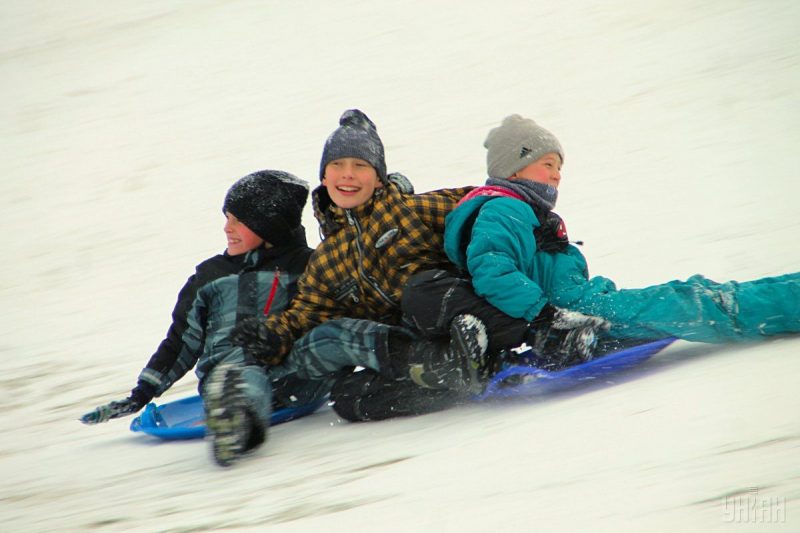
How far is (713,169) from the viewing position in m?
5.43

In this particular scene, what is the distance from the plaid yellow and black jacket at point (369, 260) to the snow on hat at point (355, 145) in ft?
0.35

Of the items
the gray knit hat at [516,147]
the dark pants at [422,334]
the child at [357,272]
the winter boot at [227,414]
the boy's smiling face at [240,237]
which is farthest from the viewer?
the boy's smiling face at [240,237]

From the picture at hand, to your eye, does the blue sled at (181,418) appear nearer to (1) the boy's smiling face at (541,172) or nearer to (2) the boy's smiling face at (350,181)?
(2) the boy's smiling face at (350,181)

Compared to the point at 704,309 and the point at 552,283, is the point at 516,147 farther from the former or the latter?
the point at 704,309

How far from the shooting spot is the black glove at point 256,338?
9.61 feet

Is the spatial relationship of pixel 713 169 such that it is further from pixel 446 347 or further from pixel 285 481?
pixel 285 481

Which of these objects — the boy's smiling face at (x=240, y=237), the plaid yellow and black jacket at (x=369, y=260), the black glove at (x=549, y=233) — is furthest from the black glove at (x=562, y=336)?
the boy's smiling face at (x=240, y=237)

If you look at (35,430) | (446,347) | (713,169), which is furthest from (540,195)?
(713,169)

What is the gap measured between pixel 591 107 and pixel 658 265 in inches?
117

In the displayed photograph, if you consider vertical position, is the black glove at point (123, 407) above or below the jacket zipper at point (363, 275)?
below

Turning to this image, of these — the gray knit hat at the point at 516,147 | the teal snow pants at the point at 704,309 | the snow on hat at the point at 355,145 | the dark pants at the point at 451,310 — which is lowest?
the teal snow pants at the point at 704,309

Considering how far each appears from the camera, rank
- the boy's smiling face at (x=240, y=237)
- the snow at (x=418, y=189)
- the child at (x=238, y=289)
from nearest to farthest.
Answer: the snow at (x=418, y=189)
the child at (x=238, y=289)
the boy's smiling face at (x=240, y=237)

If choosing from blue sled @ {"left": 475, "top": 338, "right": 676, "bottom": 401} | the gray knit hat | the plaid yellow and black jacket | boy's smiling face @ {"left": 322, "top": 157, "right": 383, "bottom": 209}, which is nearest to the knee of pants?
the plaid yellow and black jacket

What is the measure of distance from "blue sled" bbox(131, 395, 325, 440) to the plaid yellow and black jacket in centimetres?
29
